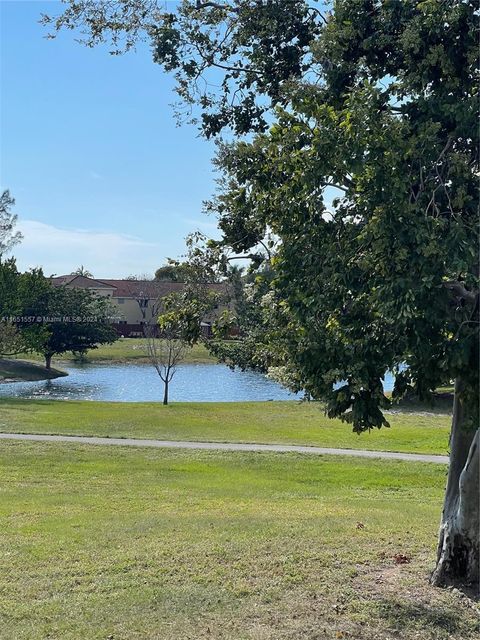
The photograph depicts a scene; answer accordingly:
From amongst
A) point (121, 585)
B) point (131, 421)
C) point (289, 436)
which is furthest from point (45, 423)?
point (121, 585)

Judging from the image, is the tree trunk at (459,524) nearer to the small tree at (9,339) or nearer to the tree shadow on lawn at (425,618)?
the tree shadow on lawn at (425,618)

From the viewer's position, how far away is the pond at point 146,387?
112 feet

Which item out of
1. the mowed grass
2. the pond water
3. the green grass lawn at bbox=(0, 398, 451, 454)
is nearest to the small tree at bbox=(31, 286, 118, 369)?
the pond water

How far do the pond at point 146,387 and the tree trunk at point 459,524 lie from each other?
24498mm

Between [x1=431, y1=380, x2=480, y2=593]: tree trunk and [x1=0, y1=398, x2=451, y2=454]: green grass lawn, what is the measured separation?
1276 centimetres

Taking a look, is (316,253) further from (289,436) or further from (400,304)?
(289,436)

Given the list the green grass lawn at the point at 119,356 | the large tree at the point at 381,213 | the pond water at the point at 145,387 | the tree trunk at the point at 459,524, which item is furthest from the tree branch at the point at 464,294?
the green grass lawn at the point at 119,356

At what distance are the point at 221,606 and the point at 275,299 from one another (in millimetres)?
2393

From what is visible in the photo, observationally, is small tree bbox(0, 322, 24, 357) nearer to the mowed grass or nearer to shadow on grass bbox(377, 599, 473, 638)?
the mowed grass

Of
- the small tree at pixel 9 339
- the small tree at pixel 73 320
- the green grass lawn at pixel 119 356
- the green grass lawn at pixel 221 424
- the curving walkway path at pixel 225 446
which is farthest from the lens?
the green grass lawn at pixel 119 356

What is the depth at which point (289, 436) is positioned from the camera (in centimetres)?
2091

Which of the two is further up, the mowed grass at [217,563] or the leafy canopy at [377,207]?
the leafy canopy at [377,207]

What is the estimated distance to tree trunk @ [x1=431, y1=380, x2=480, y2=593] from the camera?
5402mm

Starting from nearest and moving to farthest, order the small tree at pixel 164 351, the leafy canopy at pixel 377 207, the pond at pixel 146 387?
the leafy canopy at pixel 377 207 → the small tree at pixel 164 351 → the pond at pixel 146 387
